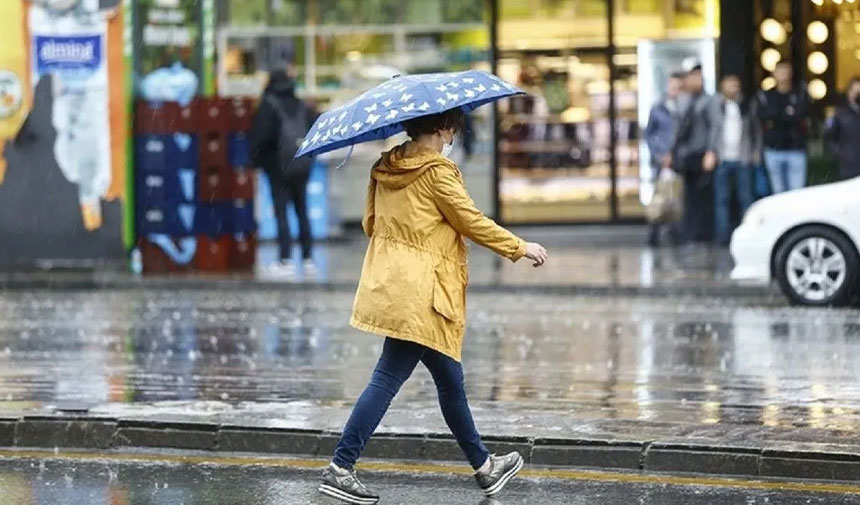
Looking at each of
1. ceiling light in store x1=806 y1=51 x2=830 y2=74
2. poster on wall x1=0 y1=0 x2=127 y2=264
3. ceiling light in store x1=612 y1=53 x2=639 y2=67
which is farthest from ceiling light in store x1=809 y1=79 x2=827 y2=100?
poster on wall x1=0 y1=0 x2=127 y2=264

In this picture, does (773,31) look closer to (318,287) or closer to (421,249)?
(318,287)

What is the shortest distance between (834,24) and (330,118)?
16.3 metres

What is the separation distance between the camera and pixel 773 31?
928 inches

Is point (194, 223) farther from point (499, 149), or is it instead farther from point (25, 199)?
point (499, 149)

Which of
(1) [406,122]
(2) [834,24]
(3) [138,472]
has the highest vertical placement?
(2) [834,24]

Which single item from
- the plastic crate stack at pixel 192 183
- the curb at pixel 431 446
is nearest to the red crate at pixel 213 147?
the plastic crate stack at pixel 192 183

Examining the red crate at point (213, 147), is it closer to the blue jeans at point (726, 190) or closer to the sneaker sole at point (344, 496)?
the blue jeans at point (726, 190)

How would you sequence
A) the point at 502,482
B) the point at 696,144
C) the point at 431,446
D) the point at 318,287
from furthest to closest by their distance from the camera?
the point at 696,144 → the point at 318,287 → the point at 431,446 → the point at 502,482

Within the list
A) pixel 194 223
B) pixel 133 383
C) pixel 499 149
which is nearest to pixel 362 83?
pixel 499 149

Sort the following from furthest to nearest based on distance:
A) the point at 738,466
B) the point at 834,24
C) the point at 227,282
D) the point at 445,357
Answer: the point at 834,24 < the point at 227,282 < the point at 738,466 < the point at 445,357

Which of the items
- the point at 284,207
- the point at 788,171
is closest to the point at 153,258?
the point at 284,207

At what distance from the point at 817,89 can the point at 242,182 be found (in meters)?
7.35

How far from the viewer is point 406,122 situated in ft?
25.8

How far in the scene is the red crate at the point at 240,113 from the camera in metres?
19.9
